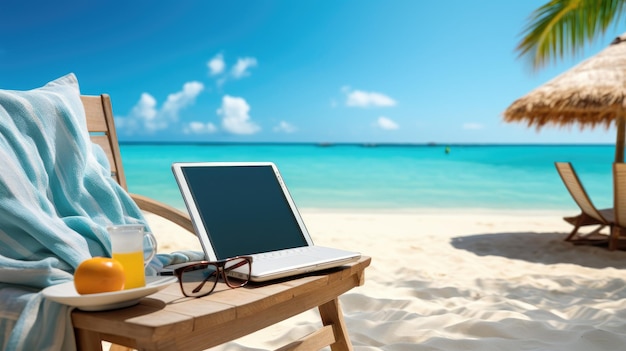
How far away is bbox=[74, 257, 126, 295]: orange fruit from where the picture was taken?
0.97 m

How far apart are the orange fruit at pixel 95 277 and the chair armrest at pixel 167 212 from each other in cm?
67

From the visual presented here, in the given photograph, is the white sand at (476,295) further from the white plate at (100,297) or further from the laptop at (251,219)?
the white plate at (100,297)

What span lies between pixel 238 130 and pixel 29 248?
44.4 m

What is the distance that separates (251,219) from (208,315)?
500 mm

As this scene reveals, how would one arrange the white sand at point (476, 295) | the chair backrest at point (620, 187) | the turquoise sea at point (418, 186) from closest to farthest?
the white sand at point (476, 295), the chair backrest at point (620, 187), the turquoise sea at point (418, 186)

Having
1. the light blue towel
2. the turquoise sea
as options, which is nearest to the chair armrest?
the light blue towel

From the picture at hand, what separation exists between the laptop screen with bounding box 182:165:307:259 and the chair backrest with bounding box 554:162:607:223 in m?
3.93

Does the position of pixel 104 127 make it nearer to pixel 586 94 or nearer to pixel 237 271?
pixel 237 271

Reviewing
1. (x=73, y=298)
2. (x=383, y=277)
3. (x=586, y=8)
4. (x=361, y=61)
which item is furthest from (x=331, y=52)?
(x=73, y=298)

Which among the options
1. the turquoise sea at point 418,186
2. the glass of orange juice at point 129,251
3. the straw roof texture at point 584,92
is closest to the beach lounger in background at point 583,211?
the straw roof texture at point 584,92

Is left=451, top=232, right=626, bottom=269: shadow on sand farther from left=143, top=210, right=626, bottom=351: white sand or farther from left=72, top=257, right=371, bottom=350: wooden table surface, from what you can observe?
left=72, top=257, right=371, bottom=350: wooden table surface

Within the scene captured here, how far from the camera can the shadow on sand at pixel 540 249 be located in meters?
4.27

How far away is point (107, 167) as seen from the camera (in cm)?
189

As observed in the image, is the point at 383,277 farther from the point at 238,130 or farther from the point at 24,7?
the point at 238,130
